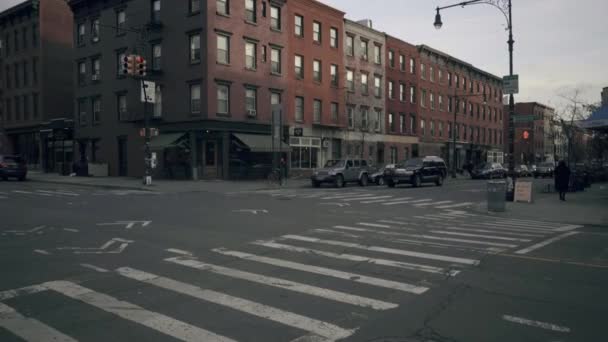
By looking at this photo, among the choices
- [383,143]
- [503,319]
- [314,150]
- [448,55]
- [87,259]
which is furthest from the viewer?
[448,55]

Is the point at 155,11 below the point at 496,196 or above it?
above

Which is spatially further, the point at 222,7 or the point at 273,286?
the point at 222,7

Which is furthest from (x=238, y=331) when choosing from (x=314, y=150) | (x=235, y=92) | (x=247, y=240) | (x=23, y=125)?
(x=23, y=125)

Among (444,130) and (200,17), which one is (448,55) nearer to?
(444,130)

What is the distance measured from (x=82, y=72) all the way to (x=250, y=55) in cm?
1658

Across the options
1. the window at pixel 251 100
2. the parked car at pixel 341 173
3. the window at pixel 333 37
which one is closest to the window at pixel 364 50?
the window at pixel 333 37

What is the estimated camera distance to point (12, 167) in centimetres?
3181

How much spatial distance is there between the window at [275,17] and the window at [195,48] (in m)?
6.46

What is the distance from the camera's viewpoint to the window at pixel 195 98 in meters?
31.9

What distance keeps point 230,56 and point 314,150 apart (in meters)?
11.6

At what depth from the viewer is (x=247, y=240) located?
9.70 metres

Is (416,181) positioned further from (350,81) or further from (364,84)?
(364,84)

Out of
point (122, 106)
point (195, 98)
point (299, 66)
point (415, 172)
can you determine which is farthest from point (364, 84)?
point (122, 106)

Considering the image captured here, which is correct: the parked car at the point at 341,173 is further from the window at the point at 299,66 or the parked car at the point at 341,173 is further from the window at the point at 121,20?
the window at the point at 121,20
